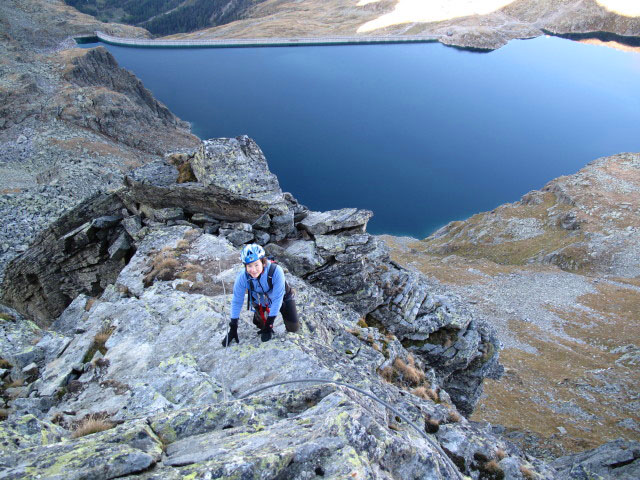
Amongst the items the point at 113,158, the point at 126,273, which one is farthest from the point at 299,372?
the point at 113,158

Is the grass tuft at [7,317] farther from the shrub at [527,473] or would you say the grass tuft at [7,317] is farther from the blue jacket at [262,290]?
the shrub at [527,473]

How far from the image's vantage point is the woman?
9.33 meters

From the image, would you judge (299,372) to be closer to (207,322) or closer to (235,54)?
(207,322)

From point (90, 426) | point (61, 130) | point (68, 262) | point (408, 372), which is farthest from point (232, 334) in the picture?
point (61, 130)

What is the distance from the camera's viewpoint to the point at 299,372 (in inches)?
401

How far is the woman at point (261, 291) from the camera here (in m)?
9.33

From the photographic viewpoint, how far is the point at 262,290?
10062 mm

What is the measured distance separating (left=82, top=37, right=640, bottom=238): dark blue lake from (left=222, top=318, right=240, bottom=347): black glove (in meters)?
61.6

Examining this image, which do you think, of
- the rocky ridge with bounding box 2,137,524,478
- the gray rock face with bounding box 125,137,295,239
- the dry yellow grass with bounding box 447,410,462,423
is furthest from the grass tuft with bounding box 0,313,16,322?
the dry yellow grass with bounding box 447,410,462,423

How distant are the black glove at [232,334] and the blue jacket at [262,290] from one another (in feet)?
0.80

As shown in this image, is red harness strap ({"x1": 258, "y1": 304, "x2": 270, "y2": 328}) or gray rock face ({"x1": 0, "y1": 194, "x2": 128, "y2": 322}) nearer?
red harness strap ({"x1": 258, "y1": 304, "x2": 270, "y2": 328})

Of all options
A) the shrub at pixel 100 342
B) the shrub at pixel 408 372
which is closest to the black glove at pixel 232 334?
the shrub at pixel 100 342

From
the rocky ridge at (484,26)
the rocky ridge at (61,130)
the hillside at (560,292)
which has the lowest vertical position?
the hillside at (560,292)

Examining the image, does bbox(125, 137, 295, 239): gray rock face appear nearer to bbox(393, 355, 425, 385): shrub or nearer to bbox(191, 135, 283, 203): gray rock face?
bbox(191, 135, 283, 203): gray rock face
